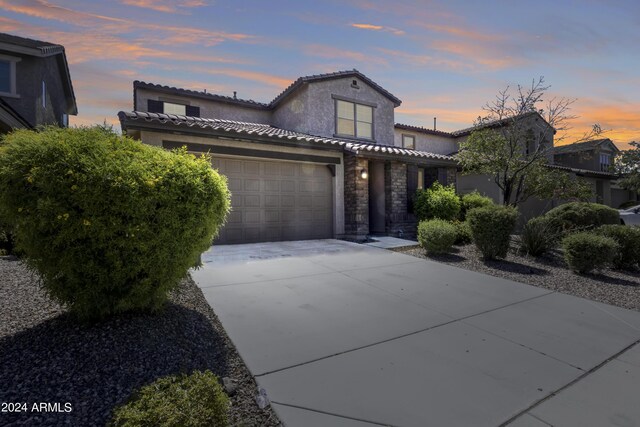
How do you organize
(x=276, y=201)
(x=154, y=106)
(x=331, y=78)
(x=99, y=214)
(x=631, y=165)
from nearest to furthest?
(x=99, y=214) < (x=276, y=201) < (x=154, y=106) < (x=331, y=78) < (x=631, y=165)

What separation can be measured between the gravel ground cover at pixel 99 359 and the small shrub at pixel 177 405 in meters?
0.24

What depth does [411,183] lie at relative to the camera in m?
12.5

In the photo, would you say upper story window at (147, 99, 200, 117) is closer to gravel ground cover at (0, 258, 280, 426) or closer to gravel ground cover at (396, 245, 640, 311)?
gravel ground cover at (396, 245, 640, 311)

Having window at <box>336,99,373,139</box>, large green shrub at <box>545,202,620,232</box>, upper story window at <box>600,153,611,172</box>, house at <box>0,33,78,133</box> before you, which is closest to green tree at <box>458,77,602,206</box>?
large green shrub at <box>545,202,620,232</box>

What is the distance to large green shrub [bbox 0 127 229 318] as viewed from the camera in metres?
2.74

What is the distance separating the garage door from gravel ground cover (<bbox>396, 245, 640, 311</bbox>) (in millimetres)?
3705

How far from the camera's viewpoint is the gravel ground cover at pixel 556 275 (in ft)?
17.7

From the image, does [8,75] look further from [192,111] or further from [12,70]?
[192,111]

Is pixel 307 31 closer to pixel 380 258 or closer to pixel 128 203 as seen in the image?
pixel 380 258

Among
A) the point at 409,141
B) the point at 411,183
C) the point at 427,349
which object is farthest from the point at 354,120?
the point at 427,349

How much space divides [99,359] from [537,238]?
30.7 feet

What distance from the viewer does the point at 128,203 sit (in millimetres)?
2895

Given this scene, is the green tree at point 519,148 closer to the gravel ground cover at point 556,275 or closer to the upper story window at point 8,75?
the gravel ground cover at point 556,275

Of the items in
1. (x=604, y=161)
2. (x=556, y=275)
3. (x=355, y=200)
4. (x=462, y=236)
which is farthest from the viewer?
(x=604, y=161)
